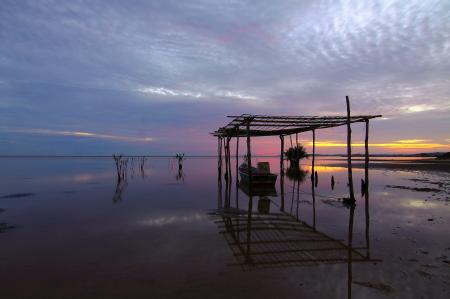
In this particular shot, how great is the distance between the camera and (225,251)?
7164 millimetres

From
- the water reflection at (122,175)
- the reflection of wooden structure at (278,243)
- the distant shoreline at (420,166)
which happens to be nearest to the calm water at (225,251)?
the reflection of wooden structure at (278,243)

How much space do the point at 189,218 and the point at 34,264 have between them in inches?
207

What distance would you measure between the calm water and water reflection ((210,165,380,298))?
0.03m

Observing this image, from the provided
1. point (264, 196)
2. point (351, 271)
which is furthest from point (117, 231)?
point (264, 196)

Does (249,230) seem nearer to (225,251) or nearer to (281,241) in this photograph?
(281,241)

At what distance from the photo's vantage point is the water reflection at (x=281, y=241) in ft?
20.9

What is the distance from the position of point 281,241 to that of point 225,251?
158 cm

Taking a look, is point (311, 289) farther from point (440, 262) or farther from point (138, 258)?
point (138, 258)

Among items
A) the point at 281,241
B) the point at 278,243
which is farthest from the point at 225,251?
the point at 281,241

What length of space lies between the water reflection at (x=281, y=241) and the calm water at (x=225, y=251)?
0.03 metres

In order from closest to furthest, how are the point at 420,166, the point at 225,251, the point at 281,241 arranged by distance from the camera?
the point at 225,251 → the point at 281,241 → the point at 420,166

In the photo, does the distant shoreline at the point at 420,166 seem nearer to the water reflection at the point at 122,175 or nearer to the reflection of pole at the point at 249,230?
the reflection of pole at the point at 249,230

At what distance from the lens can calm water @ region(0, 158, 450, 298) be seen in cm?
515

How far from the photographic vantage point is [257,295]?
4867mm
